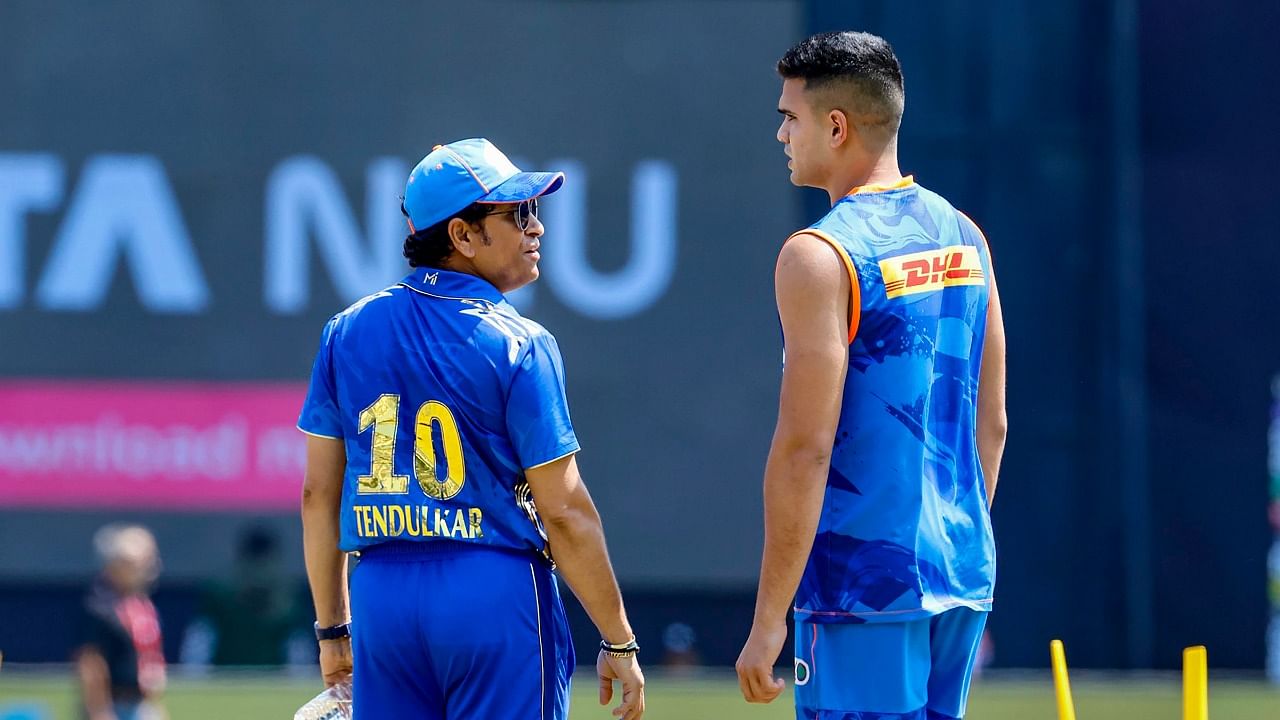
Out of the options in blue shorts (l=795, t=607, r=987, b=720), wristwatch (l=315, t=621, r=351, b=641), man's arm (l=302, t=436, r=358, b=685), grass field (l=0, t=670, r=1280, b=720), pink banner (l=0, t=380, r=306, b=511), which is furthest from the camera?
pink banner (l=0, t=380, r=306, b=511)

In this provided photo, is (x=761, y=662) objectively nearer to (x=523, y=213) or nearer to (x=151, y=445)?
(x=523, y=213)

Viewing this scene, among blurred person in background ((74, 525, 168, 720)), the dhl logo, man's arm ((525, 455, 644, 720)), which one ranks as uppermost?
the dhl logo

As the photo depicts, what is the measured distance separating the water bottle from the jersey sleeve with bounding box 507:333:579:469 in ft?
2.19

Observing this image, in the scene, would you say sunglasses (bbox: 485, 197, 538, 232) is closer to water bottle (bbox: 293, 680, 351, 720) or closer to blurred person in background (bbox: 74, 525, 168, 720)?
water bottle (bbox: 293, 680, 351, 720)

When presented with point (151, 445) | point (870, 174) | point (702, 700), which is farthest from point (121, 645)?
point (870, 174)

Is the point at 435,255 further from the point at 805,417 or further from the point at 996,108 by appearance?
the point at 996,108

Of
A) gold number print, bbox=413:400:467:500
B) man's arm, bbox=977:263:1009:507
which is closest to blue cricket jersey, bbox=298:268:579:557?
gold number print, bbox=413:400:467:500

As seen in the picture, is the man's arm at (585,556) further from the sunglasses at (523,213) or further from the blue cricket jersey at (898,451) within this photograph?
the sunglasses at (523,213)

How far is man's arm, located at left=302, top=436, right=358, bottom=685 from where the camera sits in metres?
3.40

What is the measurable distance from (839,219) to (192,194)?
8.11 meters

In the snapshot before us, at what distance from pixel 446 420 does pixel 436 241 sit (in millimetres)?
400

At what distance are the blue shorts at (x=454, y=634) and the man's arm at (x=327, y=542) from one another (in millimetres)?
181

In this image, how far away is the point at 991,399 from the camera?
3.41 meters

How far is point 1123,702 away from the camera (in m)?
7.57
